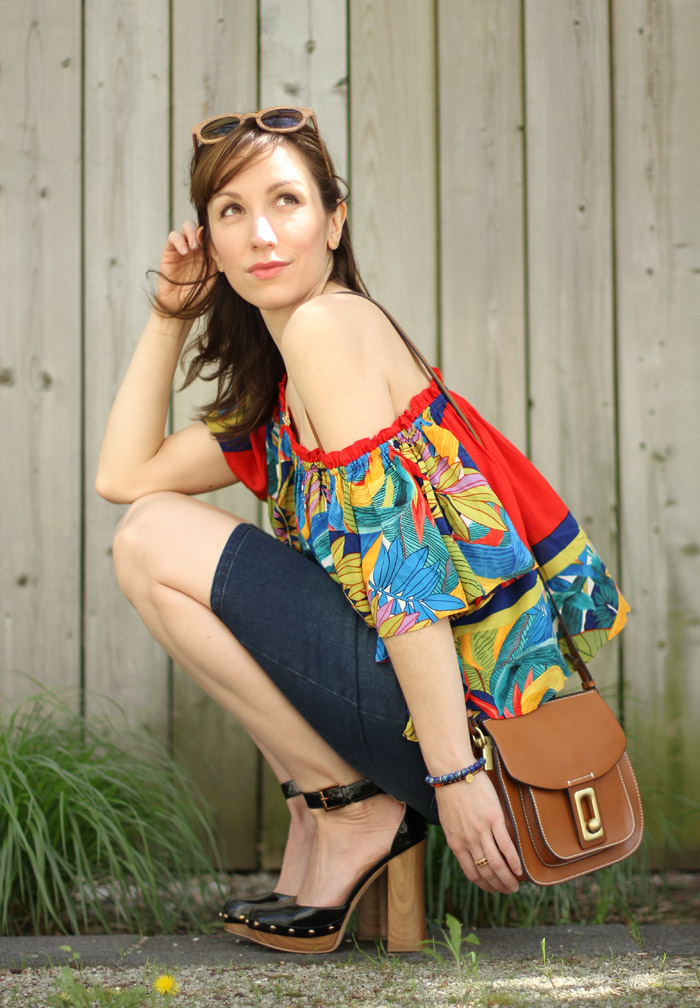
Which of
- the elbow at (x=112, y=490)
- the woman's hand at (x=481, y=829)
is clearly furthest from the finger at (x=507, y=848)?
the elbow at (x=112, y=490)

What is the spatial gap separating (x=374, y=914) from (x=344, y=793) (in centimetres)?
23

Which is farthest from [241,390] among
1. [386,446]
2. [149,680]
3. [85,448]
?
[149,680]

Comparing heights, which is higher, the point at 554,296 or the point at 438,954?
the point at 554,296

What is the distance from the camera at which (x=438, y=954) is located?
1.27 m

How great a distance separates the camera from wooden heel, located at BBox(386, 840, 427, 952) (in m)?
1.33

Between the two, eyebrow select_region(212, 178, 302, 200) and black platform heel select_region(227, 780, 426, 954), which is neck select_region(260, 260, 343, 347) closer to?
eyebrow select_region(212, 178, 302, 200)

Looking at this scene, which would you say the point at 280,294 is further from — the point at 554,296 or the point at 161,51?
the point at 161,51

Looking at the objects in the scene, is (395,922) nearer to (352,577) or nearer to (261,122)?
(352,577)

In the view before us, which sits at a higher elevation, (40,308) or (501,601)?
(40,308)

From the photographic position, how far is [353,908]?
1.34 m

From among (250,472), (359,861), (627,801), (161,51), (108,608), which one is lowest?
(359,861)

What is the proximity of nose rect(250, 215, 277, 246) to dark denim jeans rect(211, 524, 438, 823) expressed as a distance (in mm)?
473

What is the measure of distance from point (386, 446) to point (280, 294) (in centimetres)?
33

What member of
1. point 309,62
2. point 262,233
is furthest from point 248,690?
point 309,62
